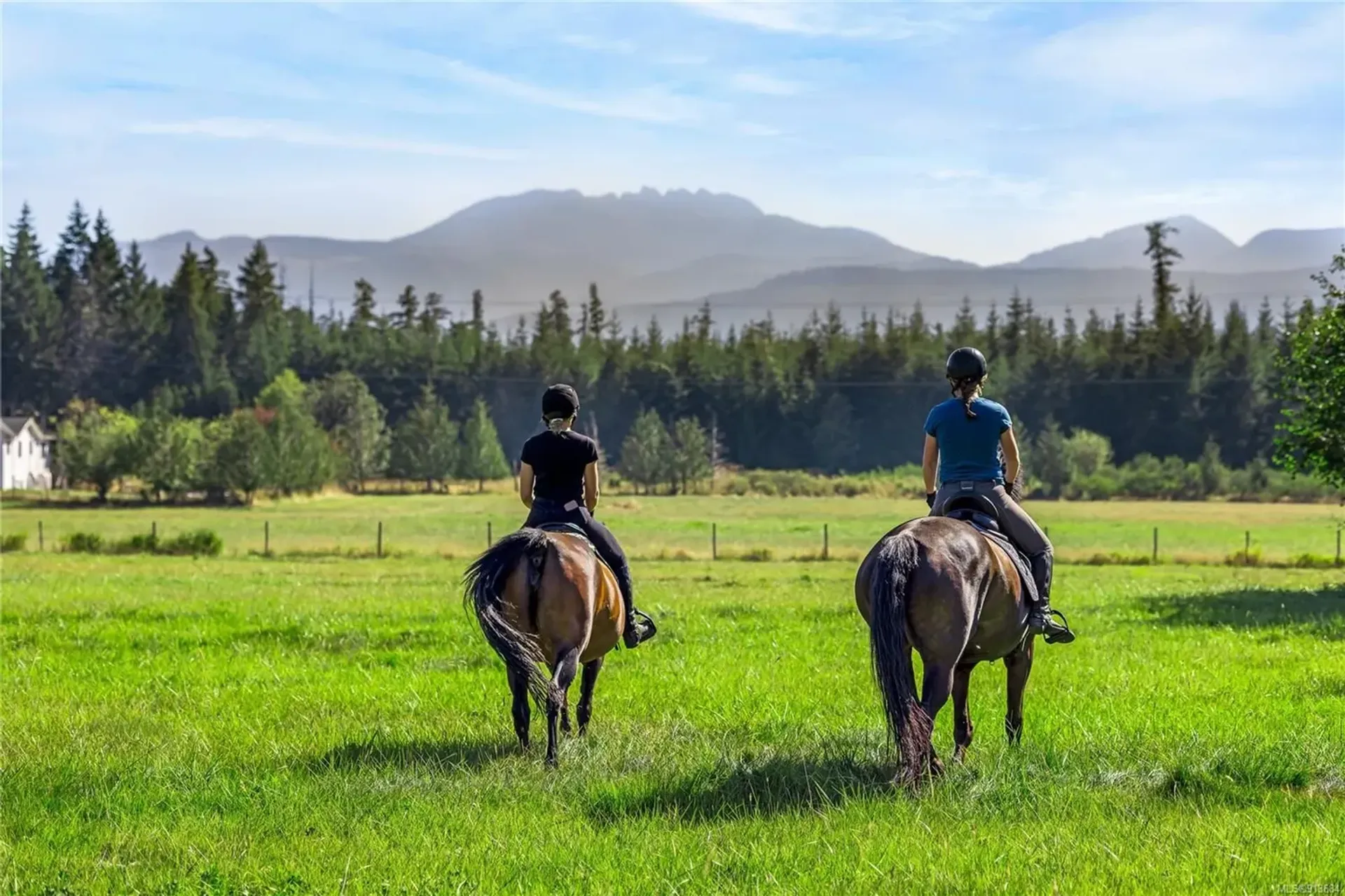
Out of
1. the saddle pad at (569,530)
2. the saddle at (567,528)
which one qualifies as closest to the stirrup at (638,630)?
the saddle pad at (569,530)

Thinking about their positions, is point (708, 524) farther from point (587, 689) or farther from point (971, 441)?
point (971, 441)

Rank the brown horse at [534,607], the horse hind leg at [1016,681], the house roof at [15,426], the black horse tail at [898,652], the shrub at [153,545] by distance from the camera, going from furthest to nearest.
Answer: the house roof at [15,426]
the shrub at [153,545]
the horse hind leg at [1016,681]
the brown horse at [534,607]
the black horse tail at [898,652]

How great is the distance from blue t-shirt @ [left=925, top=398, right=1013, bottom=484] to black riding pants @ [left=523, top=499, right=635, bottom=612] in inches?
115

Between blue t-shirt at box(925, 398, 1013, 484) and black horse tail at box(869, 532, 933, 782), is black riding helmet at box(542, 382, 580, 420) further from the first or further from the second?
black horse tail at box(869, 532, 933, 782)

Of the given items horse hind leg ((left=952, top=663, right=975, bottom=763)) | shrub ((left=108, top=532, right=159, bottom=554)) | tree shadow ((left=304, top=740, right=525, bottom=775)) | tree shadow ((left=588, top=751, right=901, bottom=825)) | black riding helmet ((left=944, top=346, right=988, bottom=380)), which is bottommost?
shrub ((left=108, top=532, right=159, bottom=554))

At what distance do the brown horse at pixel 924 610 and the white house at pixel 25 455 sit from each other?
399 ft

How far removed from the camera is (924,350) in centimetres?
16125

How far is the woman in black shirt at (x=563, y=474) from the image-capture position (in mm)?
11328

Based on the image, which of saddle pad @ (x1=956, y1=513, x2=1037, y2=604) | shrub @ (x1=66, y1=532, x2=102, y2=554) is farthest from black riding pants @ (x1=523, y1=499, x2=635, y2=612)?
shrub @ (x1=66, y1=532, x2=102, y2=554)

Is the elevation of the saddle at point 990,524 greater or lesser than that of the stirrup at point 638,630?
greater

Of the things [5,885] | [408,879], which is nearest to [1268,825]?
[408,879]

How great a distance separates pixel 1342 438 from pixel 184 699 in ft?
76.8

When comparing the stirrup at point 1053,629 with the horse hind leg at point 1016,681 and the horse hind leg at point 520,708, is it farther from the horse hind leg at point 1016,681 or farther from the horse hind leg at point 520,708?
the horse hind leg at point 520,708

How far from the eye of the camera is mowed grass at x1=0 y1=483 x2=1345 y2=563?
50781 millimetres
